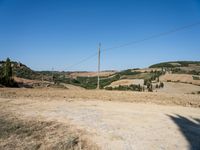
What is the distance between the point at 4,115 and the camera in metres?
11.7

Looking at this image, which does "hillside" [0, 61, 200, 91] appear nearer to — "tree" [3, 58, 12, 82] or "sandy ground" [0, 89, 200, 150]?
"tree" [3, 58, 12, 82]

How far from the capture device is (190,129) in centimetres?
1039

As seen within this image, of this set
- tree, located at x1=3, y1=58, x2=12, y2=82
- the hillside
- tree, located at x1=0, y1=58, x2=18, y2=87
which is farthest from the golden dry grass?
the hillside

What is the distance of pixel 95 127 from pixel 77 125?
0.80 metres

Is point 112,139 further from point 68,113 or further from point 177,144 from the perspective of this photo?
point 68,113

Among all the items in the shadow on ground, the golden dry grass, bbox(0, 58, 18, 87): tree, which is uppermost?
bbox(0, 58, 18, 87): tree

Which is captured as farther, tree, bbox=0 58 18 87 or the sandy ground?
tree, bbox=0 58 18 87

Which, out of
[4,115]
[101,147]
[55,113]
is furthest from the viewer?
[55,113]

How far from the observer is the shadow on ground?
8415 millimetres

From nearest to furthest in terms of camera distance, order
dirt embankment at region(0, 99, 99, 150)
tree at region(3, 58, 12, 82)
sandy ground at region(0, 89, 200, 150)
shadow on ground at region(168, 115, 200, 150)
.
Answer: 1. dirt embankment at region(0, 99, 99, 150)
2. sandy ground at region(0, 89, 200, 150)
3. shadow on ground at region(168, 115, 200, 150)
4. tree at region(3, 58, 12, 82)

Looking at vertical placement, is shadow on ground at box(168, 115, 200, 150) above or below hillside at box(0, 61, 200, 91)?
below

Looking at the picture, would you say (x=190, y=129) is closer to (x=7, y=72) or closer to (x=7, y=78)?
(x=7, y=78)

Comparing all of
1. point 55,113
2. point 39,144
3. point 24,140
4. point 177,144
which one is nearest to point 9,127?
point 24,140

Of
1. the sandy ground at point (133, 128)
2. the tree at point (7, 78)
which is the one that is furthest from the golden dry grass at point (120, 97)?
the tree at point (7, 78)
